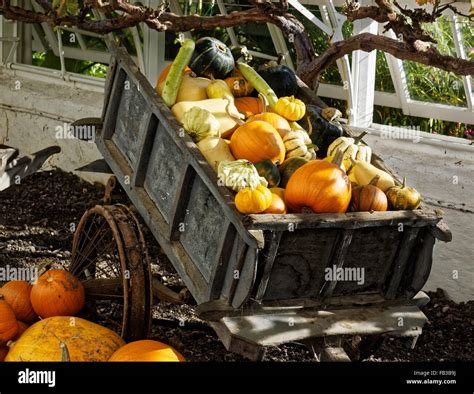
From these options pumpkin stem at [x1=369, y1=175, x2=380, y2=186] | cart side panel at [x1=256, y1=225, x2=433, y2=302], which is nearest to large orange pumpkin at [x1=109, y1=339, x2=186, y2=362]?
cart side panel at [x1=256, y1=225, x2=433, y2=302]

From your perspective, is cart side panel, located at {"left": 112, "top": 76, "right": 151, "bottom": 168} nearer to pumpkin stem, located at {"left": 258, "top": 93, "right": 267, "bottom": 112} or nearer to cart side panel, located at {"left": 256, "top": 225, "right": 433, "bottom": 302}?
pumpkin stem, located at {"left": 258, "top": 93, "right": 267, "bottom": 112}

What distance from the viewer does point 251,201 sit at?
142 inches

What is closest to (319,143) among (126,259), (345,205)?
(345,205)

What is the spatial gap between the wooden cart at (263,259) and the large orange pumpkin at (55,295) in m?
0.21

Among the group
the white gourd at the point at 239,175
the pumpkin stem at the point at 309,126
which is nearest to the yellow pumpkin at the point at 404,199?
the white gourd at the point at 239,175

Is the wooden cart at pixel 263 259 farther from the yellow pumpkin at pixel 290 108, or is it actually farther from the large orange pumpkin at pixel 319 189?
the yellow pumpkin at pixel 290 108

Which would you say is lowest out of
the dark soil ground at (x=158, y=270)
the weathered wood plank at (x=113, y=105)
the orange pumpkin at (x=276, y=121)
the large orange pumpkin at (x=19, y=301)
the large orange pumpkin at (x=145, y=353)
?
the dark soil ground at (x=158, y=270)

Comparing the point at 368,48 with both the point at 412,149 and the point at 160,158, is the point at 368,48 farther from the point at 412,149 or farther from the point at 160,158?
the point at 160,158

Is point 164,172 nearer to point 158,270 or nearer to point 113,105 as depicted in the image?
point 113,105

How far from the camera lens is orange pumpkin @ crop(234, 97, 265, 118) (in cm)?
461

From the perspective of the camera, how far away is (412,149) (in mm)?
5965

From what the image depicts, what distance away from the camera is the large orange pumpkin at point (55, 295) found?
4.25 metres

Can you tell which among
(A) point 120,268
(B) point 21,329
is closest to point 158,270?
(A) point 120,268

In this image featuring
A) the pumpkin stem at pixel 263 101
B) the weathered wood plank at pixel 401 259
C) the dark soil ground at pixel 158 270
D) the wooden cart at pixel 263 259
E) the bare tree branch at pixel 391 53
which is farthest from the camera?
the bare tree branch at pixel 391 53
